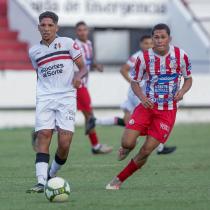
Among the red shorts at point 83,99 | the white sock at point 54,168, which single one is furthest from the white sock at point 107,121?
the white sock at point 54,168

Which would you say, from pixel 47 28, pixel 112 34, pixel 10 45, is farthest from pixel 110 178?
pixel 112 34

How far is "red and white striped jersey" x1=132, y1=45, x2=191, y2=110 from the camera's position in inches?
428

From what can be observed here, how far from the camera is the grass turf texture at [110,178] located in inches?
374

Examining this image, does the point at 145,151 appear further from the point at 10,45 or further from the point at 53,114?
the point at 10,45

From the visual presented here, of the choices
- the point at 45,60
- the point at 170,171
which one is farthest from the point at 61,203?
the point at 170,171

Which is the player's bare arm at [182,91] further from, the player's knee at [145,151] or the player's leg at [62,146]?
the player's leg at [62,146]

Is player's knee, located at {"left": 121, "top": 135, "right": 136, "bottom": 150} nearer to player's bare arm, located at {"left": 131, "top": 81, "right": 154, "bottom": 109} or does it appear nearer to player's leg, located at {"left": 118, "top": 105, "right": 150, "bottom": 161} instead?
player's leg, located at {"left": 118, "top": 105, "right": 150, "bottom": 161}

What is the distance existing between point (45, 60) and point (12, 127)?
38.3ft

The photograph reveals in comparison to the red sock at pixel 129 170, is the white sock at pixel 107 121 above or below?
below

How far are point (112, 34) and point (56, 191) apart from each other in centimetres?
1981

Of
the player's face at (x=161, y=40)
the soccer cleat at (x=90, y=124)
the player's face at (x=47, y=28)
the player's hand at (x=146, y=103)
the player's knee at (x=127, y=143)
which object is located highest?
the player's face at (x=47, y=28)

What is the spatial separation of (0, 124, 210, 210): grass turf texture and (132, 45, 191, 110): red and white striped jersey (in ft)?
3.37

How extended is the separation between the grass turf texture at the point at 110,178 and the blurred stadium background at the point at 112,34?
16.8 feet

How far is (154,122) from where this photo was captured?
1087 centimetres
